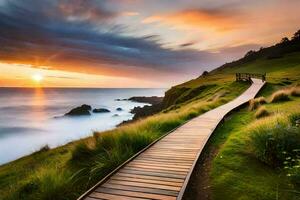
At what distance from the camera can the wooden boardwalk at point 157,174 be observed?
6367 mm

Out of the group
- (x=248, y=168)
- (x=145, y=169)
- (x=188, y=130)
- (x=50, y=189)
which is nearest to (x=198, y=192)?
(x=145, y=169)

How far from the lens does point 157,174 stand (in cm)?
759

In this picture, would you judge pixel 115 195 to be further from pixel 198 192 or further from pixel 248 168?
pixel 248 168

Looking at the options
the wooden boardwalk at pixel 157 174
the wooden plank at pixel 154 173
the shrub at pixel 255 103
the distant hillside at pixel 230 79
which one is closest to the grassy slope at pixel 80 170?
the wooden boardwalk at pixel 157 174

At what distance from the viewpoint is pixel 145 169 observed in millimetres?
8047

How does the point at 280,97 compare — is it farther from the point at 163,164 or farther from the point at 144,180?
the point at 144,180

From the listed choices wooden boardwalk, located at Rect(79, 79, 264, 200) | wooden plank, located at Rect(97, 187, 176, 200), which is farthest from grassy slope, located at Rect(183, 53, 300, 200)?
wooden plank, located at Rect(97, 187, 176, 200)

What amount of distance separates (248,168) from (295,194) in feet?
6.06

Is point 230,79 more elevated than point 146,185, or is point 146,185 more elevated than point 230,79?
point 230,79

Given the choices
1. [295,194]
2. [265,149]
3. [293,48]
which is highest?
[293,48]

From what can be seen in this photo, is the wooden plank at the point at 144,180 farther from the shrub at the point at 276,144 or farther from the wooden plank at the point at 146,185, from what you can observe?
the shrub at the point at 276,144

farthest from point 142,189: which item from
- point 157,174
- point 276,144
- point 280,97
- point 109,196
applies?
point 280,97

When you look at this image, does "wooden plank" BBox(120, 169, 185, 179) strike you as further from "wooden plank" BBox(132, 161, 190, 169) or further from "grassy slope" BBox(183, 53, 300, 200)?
"wooden plank" BBox(132, 161, 190, 169)

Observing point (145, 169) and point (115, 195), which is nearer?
point (115, 195)
